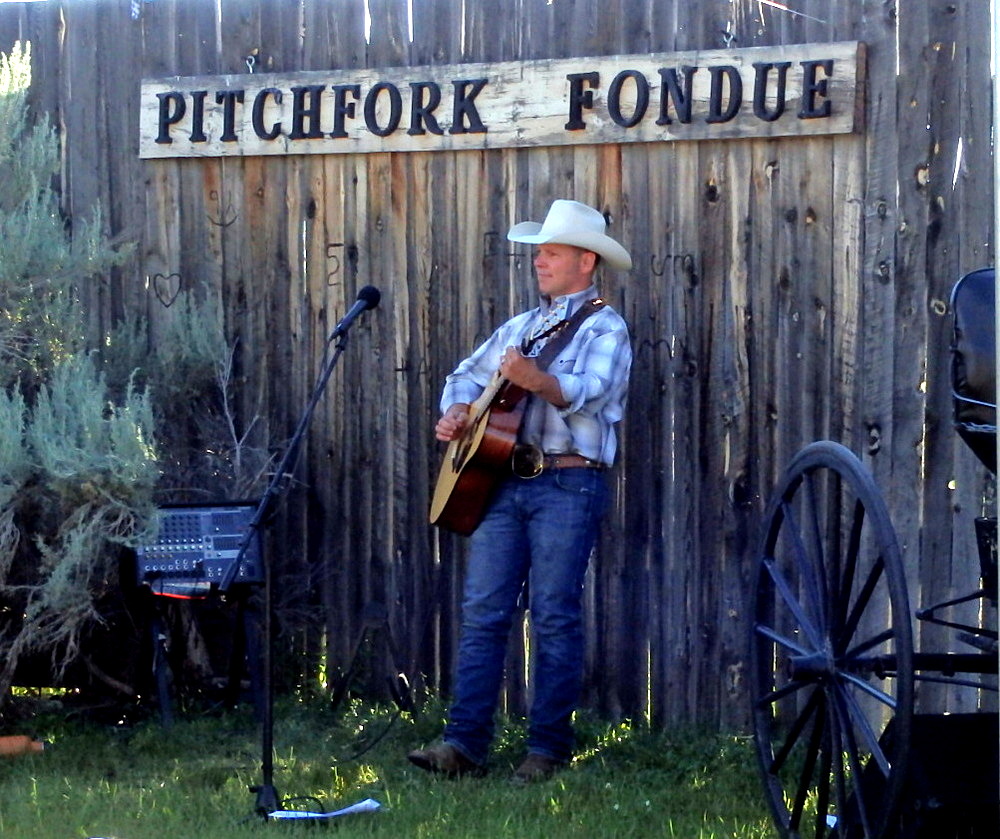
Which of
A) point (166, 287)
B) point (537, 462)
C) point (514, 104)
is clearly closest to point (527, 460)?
point (537, 462)

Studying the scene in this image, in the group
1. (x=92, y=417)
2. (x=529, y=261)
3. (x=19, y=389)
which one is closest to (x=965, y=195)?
(x=529, y=261)

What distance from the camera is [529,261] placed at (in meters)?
6.07

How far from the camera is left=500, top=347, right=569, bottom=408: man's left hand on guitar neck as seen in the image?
16.7 ft

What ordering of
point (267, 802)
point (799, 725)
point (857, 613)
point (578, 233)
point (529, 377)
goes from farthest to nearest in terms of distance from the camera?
point (578, 233)
point (529, 377)
point (267, 802)
point (799, 725)
point (857, 613)

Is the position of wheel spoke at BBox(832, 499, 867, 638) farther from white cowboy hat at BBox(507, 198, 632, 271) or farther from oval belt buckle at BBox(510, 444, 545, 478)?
white cowboy hat at BBox(507, 198, 632, 271)

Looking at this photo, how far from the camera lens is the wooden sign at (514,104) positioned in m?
5.59

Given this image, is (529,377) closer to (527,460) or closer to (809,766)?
(527,460)

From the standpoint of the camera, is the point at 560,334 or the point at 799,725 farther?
the point at 560,334

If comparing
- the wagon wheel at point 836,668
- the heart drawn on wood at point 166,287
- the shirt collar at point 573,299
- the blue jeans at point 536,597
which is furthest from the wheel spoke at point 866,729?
the heart drawn on wood at point 166,287

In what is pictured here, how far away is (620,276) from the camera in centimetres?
593

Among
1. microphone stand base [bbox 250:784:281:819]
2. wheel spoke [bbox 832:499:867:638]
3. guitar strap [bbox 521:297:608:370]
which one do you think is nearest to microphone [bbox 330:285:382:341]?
guitar strap [bbox 521:297:608:370]

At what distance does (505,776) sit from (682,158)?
7.58 ft

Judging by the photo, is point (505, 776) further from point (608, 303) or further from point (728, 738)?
point (608, 303)

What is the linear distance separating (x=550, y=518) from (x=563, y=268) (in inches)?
34.3
